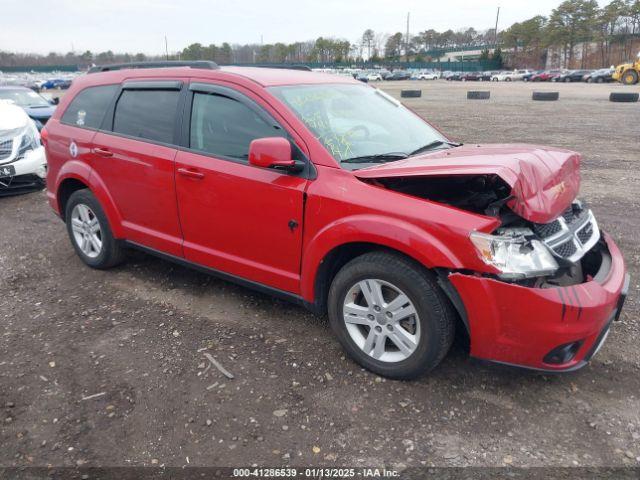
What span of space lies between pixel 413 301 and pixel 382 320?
26 centimetres

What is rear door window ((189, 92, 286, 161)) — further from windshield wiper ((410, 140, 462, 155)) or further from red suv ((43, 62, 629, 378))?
windshield wiper ((410, 140, 462, 155))

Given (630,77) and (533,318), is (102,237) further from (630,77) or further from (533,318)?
(630,77)

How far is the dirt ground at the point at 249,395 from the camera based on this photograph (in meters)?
2.50

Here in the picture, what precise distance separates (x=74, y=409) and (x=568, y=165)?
3.19 meters

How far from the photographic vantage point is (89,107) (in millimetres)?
4551

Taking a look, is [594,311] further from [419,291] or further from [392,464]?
[392,464]

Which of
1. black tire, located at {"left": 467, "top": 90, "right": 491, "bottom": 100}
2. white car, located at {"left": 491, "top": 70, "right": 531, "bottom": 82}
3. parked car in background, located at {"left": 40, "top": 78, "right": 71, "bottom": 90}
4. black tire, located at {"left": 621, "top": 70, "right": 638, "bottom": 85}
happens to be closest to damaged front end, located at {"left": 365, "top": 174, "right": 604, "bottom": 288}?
black tire, located at {"left": 467, "top": 90, "right": 491, "bottom": 100}

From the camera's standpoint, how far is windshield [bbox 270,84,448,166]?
3.26m

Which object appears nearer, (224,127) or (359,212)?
(359,212)

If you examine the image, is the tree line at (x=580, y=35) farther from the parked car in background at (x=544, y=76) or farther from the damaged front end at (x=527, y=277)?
the damaged front end at (x=527, y=277)

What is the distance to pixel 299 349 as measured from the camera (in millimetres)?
3395

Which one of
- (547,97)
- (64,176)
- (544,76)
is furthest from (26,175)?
(544,76)

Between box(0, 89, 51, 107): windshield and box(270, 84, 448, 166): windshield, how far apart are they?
36.9ft

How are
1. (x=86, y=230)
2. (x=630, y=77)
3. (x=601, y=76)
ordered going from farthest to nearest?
(x=601, y=76) < (x=630, y=77) < (x=86, y=230)
